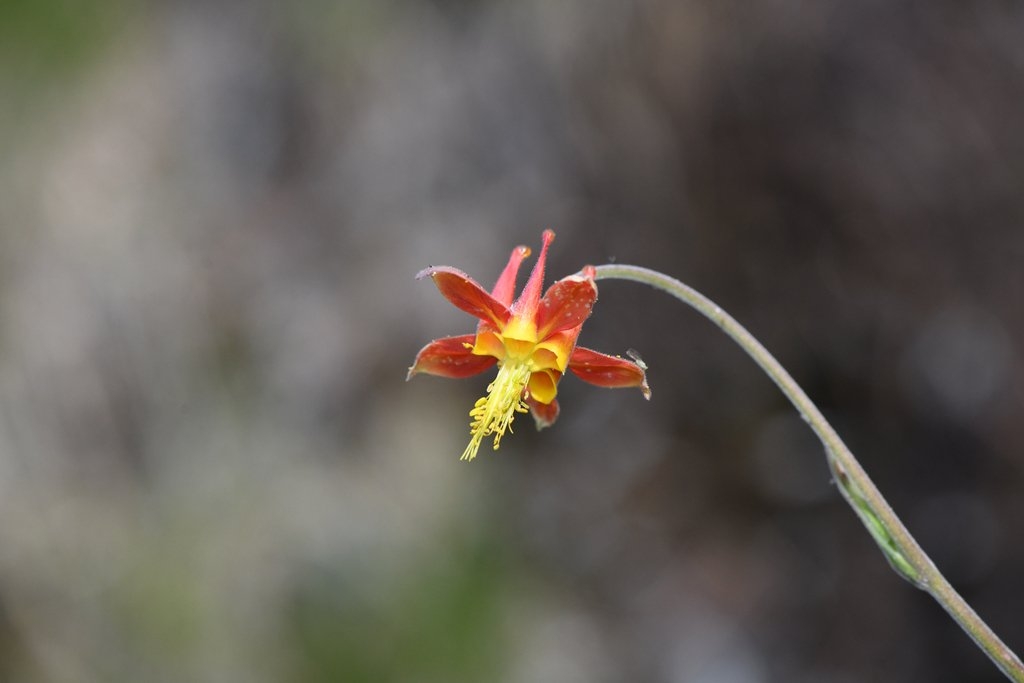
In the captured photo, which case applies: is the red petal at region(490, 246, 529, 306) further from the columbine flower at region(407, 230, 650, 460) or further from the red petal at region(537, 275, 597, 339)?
the red petal at region(537, 275, 597, 339)

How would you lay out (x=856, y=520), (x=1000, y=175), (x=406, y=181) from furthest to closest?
(x=406, y=181), (x=856, y=520), (x=1000, y=175)

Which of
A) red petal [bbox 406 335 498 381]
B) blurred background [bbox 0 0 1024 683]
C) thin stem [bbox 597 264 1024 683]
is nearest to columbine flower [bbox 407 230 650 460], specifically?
red petal [bbox 406 335 498 381]

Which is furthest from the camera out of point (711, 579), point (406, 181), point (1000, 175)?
point (406, 181)

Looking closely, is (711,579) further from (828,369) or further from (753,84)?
(753,84)

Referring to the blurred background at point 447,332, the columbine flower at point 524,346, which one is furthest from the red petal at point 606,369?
the blurred background at point 447,332

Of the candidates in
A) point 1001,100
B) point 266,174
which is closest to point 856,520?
point 1001,100

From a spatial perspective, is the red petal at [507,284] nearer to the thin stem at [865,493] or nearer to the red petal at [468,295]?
the red petal at [468,295]
